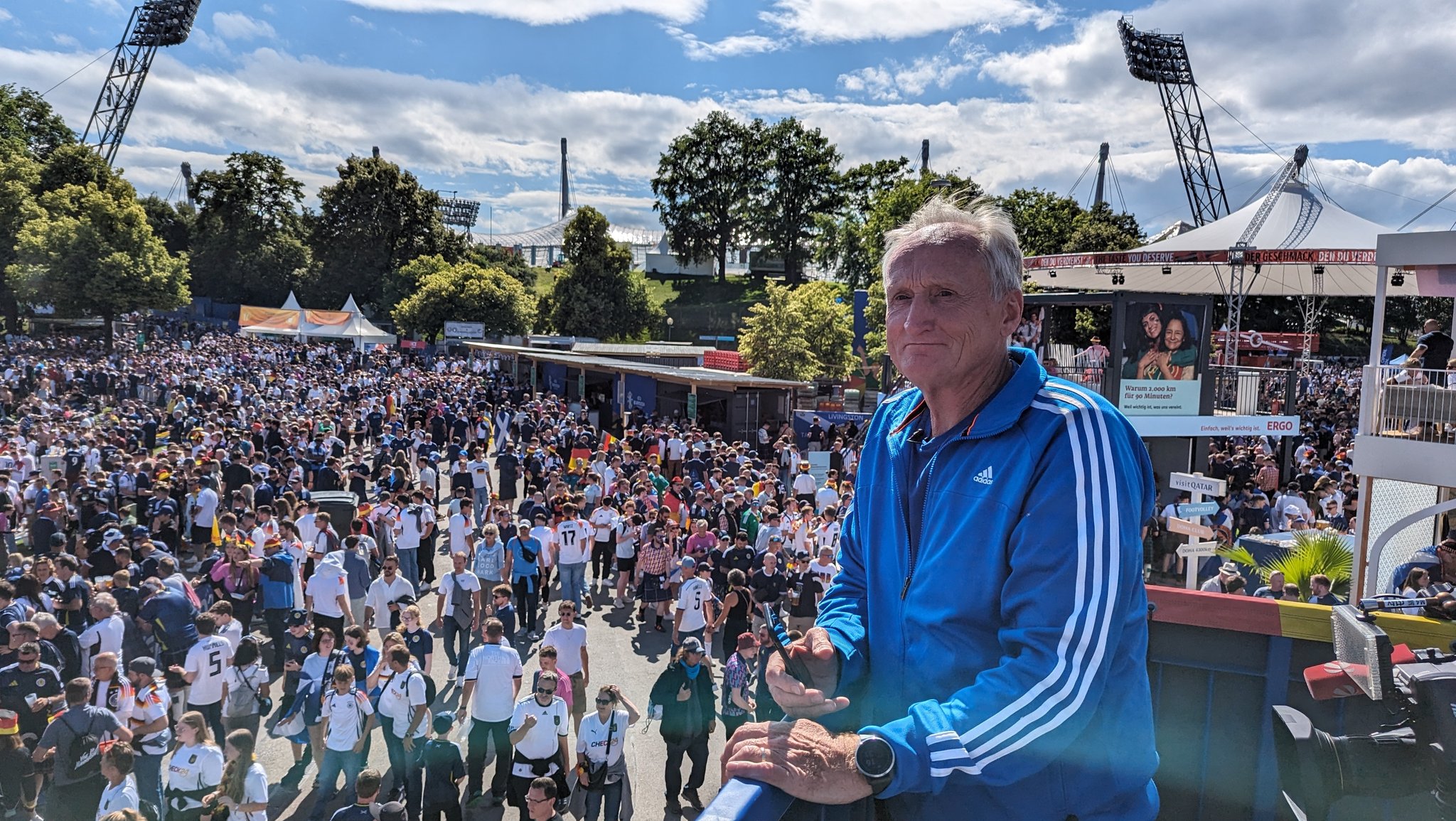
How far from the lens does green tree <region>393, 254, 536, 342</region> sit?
51.2 meters

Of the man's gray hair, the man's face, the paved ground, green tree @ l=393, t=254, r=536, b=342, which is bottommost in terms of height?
the paved ground

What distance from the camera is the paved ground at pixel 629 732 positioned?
7266mm

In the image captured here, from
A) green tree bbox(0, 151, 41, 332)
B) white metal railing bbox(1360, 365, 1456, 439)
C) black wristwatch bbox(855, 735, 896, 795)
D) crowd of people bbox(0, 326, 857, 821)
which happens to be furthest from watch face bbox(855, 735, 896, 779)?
green tree bbox(0, 151, 41, 332)

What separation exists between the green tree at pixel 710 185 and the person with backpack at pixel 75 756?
223 ft

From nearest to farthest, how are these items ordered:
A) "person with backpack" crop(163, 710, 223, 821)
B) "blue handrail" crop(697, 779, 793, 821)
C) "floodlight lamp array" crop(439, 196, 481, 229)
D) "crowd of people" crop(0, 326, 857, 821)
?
1. "blue handrail" crop(697, 779, 793, 821)
2. "person with backpack" crop(163, 710, 223, 821)
3. "crowd of people" crop(0, 326, 857, 821)
4. "floodlight lamp array" crop(439, 196, 481, 229)

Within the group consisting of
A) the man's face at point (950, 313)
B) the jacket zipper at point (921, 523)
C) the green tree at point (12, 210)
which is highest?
the green tree at point (12, 210)

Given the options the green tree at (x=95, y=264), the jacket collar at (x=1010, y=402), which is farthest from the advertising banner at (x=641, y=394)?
the green tree at (x=95, y=264)

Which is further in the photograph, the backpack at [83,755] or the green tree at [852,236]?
the green tree at [852,236]

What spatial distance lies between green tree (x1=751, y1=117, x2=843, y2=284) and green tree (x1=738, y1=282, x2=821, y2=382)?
3803cm

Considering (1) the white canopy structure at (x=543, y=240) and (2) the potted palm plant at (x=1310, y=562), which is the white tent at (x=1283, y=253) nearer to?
(2) the potted palm plant at (x=1310, y=562)

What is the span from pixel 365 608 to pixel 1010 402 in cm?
1001

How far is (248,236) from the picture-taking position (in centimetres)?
6756

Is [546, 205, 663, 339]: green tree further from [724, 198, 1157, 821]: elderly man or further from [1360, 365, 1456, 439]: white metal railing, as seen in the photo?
[724, 198, 1157, 821]: elderly man

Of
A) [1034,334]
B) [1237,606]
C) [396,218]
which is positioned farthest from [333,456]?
[396,218]
